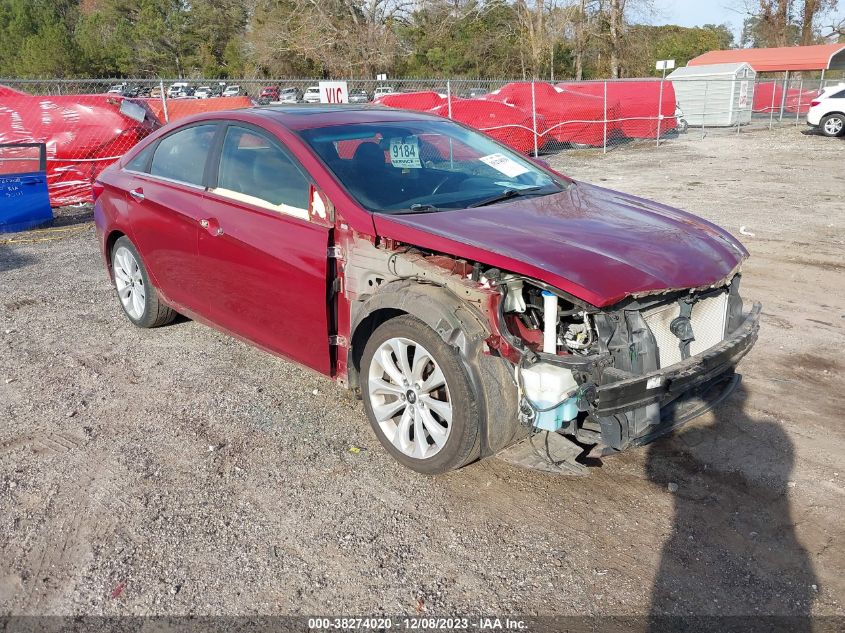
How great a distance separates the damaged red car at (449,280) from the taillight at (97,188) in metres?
Answer: 0.97

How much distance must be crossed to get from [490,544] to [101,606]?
1.56 meters

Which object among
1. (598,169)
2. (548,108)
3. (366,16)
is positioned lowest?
(598,169)

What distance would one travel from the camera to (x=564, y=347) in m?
3.27

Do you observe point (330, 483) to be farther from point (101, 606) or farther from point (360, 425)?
point (101, 606)

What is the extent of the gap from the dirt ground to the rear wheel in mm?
19024

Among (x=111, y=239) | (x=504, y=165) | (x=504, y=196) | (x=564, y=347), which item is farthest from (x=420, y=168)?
(x=111, y=239)

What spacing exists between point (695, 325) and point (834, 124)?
851 inches

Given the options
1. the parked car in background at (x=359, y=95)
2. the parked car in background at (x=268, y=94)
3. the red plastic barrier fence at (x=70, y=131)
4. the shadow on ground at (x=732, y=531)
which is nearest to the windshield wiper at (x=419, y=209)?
the shadow on ground at (x=732, y=531)

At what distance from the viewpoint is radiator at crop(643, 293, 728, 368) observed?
331 cm

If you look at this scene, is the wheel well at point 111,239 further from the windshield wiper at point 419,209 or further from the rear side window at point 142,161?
the windshield wiper at point 419,209

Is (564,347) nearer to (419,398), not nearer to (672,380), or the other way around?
(672,380)

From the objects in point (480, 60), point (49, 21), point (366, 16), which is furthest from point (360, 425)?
point (49, 21)

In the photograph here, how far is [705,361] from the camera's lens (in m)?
3.39

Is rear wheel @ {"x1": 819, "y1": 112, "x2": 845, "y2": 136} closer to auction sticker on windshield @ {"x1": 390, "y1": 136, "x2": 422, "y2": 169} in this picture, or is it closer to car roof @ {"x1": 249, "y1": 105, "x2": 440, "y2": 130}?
car roof @ {"x1": 249, "y1": 105, "x2": 440, "y2": 130}
